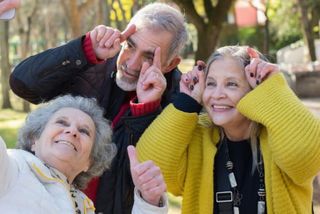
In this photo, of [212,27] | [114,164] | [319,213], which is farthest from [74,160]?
[212,27]

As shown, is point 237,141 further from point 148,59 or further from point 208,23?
point 208,23

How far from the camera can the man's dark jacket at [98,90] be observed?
3.11m

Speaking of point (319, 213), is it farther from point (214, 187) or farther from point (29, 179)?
point (29, 179)

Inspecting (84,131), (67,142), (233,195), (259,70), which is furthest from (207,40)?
(67,142)

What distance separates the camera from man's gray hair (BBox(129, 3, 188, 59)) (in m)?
3.24

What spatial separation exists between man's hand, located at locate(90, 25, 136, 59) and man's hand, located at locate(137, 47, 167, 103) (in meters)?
0.19

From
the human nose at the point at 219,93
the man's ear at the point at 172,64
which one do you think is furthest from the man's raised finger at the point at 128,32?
Result: the human nose at the point at 219,93

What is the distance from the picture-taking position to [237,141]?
118 inches

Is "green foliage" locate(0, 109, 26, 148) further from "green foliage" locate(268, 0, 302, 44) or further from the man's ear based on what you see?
"green foliage" locate(268, 0, 302, 44)

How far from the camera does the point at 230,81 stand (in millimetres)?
2932

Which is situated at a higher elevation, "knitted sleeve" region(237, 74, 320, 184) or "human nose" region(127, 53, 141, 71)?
"human nose" region(127, 53, 141, 71)

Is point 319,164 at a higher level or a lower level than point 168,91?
lower

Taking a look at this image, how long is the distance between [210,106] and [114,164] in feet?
2.04

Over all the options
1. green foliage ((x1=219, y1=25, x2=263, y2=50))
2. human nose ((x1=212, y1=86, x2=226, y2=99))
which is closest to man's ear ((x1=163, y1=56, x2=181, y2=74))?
human nose ((x1=212, y1=86, x2=226, y2=99))
